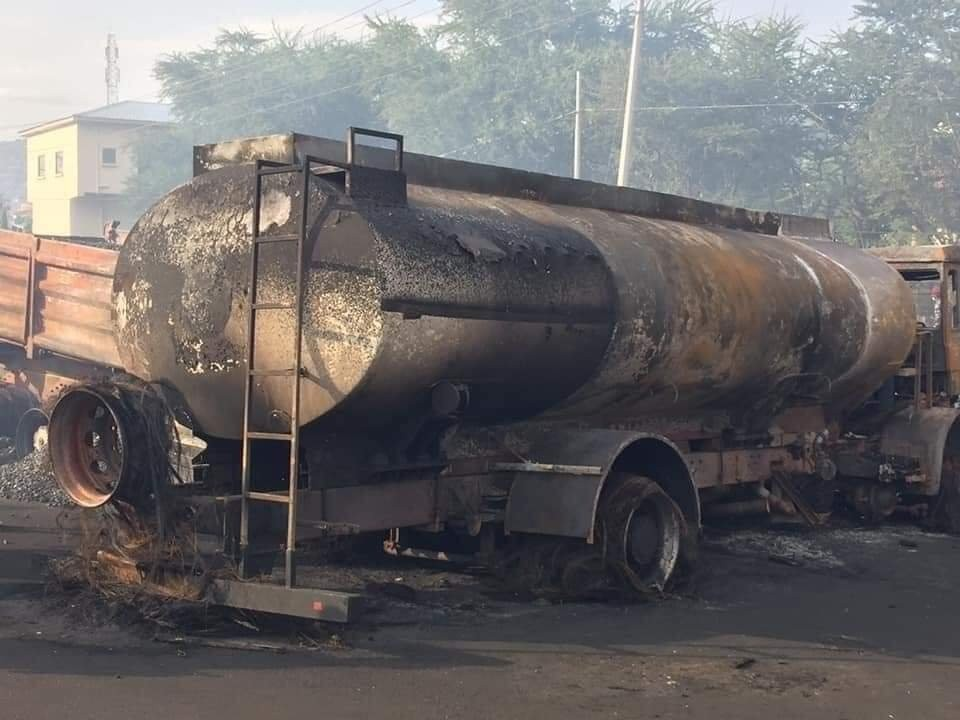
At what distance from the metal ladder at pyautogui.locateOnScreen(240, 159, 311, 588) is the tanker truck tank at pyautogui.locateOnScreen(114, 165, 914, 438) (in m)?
0.13

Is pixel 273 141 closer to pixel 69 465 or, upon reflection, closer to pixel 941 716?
pixel 69 465

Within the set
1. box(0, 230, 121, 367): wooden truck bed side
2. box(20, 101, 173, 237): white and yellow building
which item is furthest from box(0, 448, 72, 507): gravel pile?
box(20, 101, 173, 237): white and yellow building

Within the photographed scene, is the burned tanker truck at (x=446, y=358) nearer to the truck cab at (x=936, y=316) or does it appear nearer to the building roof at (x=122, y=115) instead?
the truck cab at (x=936, y=316)

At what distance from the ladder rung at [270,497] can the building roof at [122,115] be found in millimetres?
59580

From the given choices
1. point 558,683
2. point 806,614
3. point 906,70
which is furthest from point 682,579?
point 906,70

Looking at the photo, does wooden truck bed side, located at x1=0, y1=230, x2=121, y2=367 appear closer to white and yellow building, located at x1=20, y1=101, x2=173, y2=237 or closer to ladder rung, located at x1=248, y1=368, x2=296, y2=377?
ladder rung, located at x1=248, y1=368, x2=296, y2=377

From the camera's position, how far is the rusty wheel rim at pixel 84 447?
22.5 ft

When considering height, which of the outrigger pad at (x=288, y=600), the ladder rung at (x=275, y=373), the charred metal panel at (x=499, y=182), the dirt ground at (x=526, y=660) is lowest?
the dirt ground at (x=526, y=660)

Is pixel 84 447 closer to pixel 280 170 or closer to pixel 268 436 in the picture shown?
pixel 268 436

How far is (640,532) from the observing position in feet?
27.3

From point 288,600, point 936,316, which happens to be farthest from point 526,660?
point 936,316

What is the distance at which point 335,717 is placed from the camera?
17.8ft

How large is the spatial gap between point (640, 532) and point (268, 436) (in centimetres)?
291

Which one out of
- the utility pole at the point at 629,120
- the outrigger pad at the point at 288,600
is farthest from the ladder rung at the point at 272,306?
the utility pole at the point at 629,120
